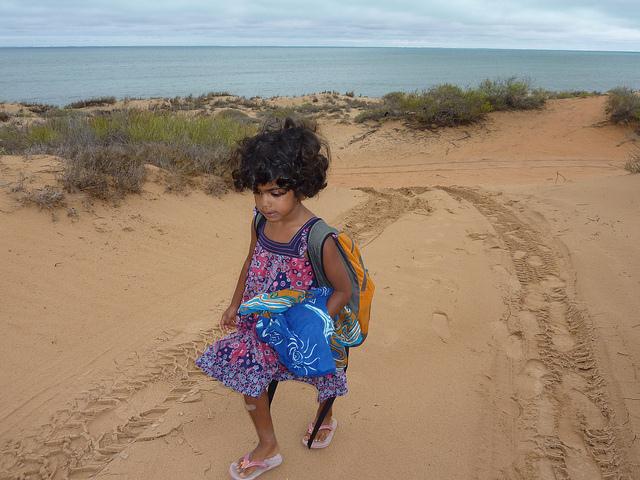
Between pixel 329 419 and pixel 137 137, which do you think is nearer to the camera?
pixel 329 419

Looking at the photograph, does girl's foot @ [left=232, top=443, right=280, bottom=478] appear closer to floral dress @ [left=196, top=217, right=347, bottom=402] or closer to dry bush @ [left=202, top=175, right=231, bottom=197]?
floral dress @ [left=196, top=217, right=347, bottom=402]

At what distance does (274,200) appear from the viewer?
2.06m

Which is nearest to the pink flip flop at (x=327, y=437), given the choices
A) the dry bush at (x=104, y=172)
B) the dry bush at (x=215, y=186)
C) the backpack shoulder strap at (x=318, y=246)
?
the backpack shoulder strap at (x=318, y=246)

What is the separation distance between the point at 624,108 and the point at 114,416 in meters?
15.5

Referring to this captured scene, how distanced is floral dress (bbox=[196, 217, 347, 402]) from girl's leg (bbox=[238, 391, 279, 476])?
0.12m

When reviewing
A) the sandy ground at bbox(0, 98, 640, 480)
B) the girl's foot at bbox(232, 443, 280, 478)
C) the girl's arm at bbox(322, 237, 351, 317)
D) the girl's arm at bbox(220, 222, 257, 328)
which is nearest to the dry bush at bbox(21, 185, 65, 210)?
the sandy ground at bbox(0, 98, 640, 480)

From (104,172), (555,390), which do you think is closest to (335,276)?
(555,390)

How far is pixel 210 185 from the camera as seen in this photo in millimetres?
6645

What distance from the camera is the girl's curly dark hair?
2.01 meters

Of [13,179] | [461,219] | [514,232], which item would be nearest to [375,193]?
[461,219]

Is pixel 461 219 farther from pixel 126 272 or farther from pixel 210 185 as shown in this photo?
pixel 126 272

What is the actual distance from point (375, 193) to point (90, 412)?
5.92 meters

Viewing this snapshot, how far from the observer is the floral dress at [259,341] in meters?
2.08

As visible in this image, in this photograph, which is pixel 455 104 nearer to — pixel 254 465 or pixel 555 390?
pixel 555 390
